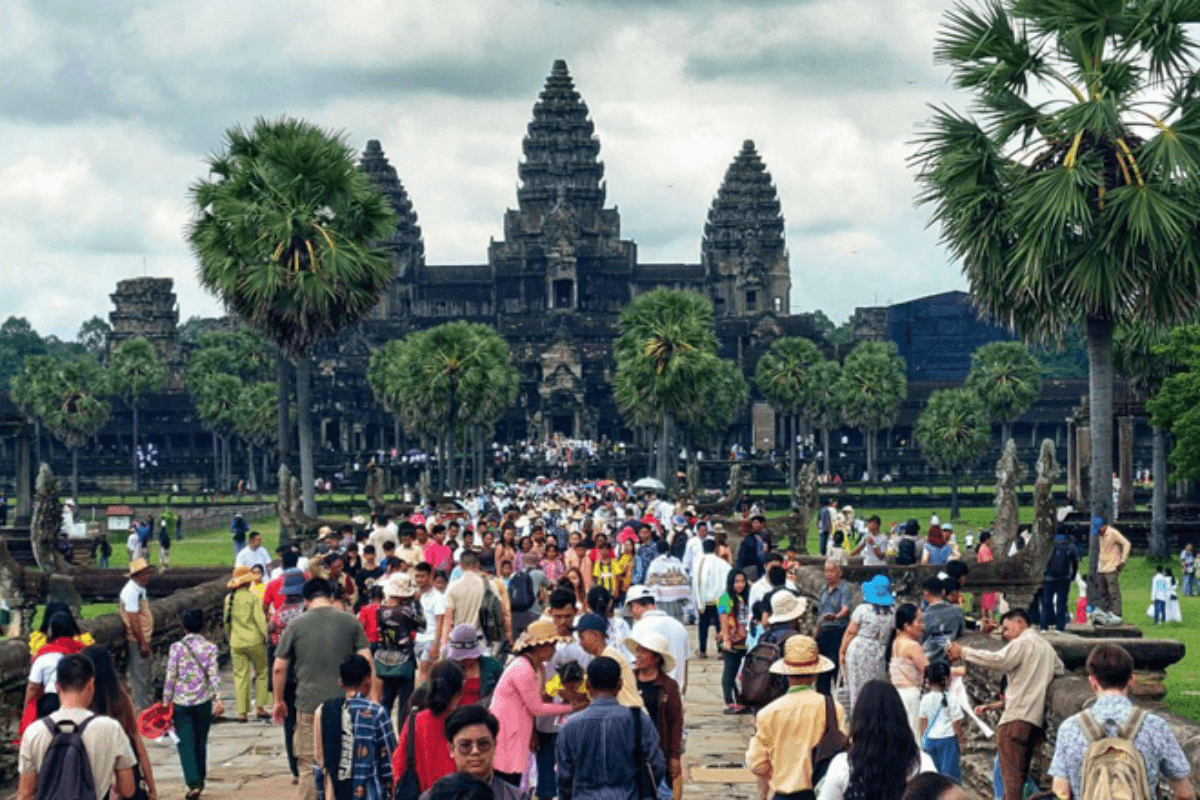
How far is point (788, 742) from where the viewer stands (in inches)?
Result: 370

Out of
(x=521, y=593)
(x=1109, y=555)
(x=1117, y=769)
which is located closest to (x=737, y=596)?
(x=521, y=593)

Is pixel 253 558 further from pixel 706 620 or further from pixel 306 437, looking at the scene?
pixel 306 437

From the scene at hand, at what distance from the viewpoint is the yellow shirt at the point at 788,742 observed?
30.7 ft

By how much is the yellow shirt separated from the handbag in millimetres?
1671

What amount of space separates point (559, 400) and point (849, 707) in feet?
328

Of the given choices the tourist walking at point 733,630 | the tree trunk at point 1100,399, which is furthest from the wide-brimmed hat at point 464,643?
the tree trunk at point 1100,399

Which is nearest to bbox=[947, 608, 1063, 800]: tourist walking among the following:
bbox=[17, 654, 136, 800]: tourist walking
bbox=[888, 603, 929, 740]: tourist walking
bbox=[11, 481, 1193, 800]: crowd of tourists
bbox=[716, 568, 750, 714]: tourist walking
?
bbox=[11, 481, 1193, 800]: crowd of tourists

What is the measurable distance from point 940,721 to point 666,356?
5533cm

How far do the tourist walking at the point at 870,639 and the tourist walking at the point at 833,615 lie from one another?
2.55 meters

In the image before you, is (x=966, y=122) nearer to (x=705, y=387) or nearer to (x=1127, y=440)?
(x=1127, y=440)

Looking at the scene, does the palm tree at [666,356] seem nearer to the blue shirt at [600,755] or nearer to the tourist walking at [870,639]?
the tourist walking at [870,639]

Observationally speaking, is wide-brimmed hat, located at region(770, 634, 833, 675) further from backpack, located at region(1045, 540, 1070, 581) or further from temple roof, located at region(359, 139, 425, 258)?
temple roof, located at region(359, 139, 425, 258)

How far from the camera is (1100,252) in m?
19.4

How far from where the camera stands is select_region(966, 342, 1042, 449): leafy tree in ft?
277
